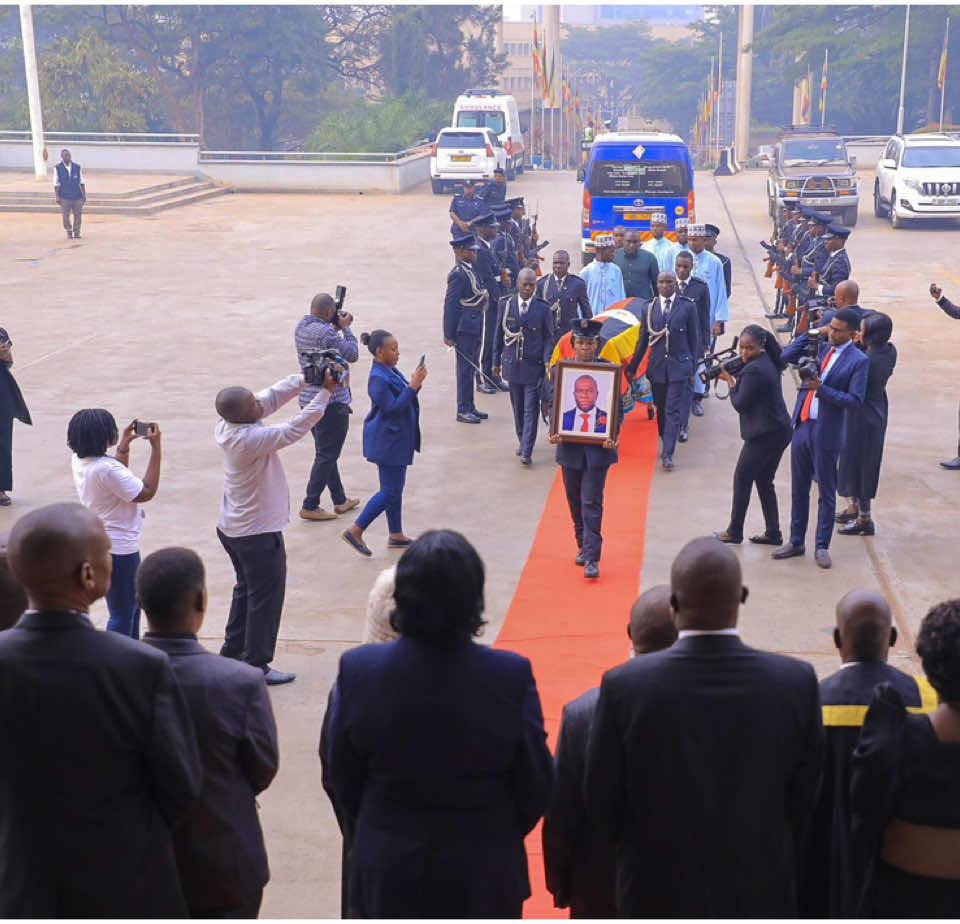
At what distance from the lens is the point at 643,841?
3623 mm

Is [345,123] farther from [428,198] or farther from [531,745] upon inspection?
[531,745]

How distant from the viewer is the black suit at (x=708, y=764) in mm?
3531

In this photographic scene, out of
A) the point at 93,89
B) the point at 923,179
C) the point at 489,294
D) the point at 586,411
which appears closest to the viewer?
the point at 586,411

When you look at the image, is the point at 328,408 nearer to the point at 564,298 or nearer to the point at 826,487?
the point at 564,298

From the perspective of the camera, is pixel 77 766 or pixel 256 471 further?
pixel 256 471

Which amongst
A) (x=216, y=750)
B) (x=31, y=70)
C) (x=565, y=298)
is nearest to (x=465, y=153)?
(x=31, y=70)

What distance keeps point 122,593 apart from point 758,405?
4936 millimetres

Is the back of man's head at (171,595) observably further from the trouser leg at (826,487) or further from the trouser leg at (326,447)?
the trouser leg at (826,487)

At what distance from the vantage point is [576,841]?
4.02 meters

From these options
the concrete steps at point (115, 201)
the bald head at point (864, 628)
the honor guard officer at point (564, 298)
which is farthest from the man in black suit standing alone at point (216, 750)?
the concrete steps at point (115, 201)

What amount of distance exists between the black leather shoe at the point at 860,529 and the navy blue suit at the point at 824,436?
0.56 meters

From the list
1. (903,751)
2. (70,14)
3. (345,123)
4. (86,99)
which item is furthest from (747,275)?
(70,14)

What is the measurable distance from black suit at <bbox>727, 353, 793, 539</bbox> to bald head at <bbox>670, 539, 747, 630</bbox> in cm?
607

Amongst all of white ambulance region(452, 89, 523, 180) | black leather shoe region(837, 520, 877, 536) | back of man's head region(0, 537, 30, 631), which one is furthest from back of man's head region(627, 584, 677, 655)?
white ambulance region(452, 89, 523, 180)
